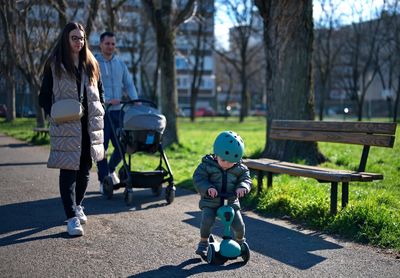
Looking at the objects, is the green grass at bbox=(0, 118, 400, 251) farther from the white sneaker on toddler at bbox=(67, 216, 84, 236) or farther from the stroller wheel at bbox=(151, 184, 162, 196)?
the white sneaker on toddler at bbox=(67, 216, 84, 236)

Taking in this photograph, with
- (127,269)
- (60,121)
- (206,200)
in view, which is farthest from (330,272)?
(60,121)

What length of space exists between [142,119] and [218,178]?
2510 mm

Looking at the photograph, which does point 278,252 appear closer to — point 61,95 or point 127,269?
point 127,269

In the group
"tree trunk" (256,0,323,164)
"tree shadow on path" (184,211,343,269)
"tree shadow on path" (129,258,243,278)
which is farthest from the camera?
"tree trunk" (256,0,323,164)

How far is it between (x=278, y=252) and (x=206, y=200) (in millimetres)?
901

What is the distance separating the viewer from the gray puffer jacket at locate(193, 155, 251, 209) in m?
4.31

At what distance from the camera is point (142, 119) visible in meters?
6.57

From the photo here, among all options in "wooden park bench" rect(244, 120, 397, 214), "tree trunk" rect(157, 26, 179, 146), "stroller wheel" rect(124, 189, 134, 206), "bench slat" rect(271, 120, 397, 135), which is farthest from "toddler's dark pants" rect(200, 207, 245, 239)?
"tree trunk" rect(157, 26, 179, 146)

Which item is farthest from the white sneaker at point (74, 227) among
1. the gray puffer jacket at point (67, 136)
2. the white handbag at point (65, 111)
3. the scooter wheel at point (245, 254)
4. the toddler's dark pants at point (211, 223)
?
the scooter wheel at point (245, 254)

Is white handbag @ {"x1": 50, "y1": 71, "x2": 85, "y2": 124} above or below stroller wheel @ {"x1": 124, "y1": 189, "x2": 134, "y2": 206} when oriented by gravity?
above

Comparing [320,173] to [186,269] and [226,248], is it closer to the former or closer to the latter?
[226,248]

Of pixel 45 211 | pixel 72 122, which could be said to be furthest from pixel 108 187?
pixel 72 122

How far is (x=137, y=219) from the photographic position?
580 cm

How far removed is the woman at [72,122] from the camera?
5031 millimetres
